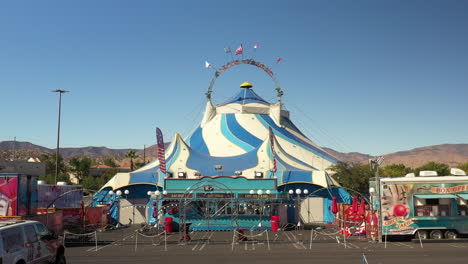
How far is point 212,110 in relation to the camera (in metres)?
58.2

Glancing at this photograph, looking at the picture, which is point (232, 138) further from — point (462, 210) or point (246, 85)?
point (462, 210)

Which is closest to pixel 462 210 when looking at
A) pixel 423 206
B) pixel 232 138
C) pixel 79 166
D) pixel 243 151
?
pixel 423 206

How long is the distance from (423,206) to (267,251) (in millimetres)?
8805

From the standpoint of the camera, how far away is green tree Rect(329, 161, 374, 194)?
4803 cm

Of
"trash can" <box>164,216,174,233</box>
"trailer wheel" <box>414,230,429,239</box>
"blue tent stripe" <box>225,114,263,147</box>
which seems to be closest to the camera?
"trailer wheel" <box>414,230,429,239</box>

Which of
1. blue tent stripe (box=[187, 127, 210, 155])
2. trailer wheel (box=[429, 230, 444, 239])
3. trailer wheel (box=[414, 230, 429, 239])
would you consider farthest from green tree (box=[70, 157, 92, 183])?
trailer wheel (box=[429, 230, 444, 239])

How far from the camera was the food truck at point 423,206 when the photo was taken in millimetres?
23562

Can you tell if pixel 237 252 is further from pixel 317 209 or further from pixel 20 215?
pixel 317 209

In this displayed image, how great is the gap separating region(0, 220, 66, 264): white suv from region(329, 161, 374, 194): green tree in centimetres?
3722

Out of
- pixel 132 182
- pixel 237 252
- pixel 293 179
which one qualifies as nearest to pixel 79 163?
pixel 132 182

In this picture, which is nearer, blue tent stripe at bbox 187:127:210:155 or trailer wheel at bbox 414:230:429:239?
Answer: trailer wheel at bbox 414:230:429:239

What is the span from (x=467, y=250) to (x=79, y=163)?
Result: 205ft

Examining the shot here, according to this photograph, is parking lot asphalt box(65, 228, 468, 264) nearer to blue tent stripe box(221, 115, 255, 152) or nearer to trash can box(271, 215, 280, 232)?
trash can box(271, 215, 280, 232)

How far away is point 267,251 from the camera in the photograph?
20.6 meters
